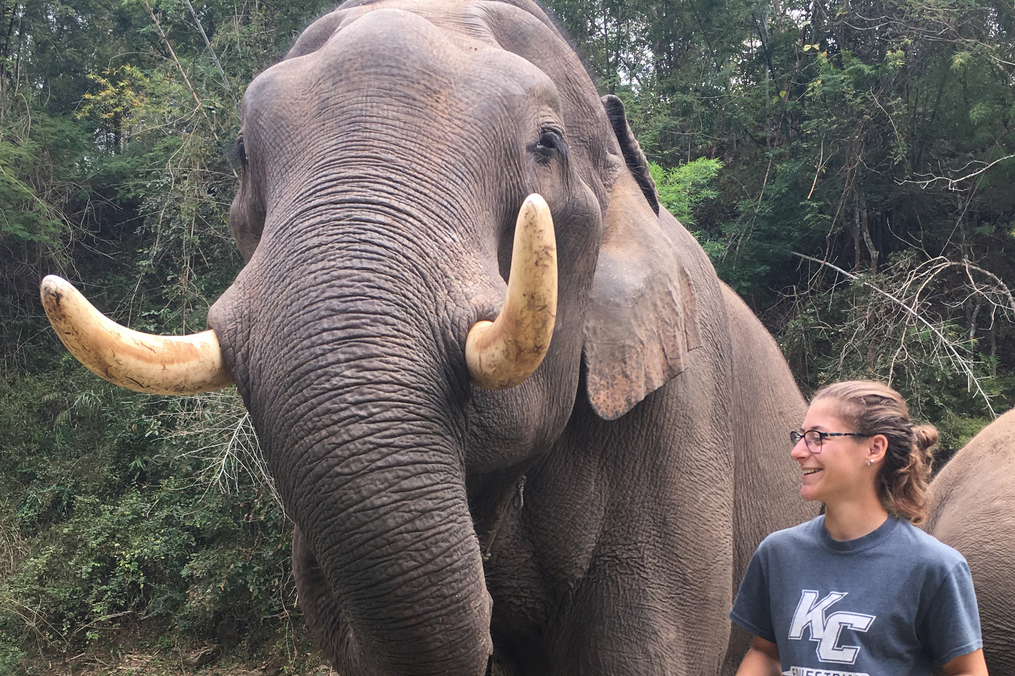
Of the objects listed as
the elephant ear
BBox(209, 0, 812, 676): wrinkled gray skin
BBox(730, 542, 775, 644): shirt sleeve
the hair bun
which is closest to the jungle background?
BBox(209, 0, 812, 676): wrinkled gray skin

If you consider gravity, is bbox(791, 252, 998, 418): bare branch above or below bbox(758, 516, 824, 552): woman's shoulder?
below

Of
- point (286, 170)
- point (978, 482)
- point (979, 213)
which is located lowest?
point (978, 482)

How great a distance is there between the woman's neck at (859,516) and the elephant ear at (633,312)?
0.99 m

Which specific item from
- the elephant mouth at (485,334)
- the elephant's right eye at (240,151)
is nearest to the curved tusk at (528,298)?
the elephant mouth at (485,334)

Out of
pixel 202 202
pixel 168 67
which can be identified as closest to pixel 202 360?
pixel 202 202

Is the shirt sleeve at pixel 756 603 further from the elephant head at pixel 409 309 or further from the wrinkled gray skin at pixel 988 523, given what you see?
the wrinkled gray skin at pixel 988 523

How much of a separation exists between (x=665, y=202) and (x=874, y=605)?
821 cm

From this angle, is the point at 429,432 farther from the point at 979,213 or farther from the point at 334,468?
the point at 979,213

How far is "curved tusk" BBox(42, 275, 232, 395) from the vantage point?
7.29ft

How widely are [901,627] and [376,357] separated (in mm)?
1367

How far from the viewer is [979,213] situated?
35.8 feet

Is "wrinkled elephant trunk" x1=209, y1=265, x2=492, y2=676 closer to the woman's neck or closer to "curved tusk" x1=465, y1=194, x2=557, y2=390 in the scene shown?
"curved tusk" x1=465, y1=194, x2=557, y2=390

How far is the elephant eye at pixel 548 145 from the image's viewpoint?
2.96m

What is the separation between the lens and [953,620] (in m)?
2.10
